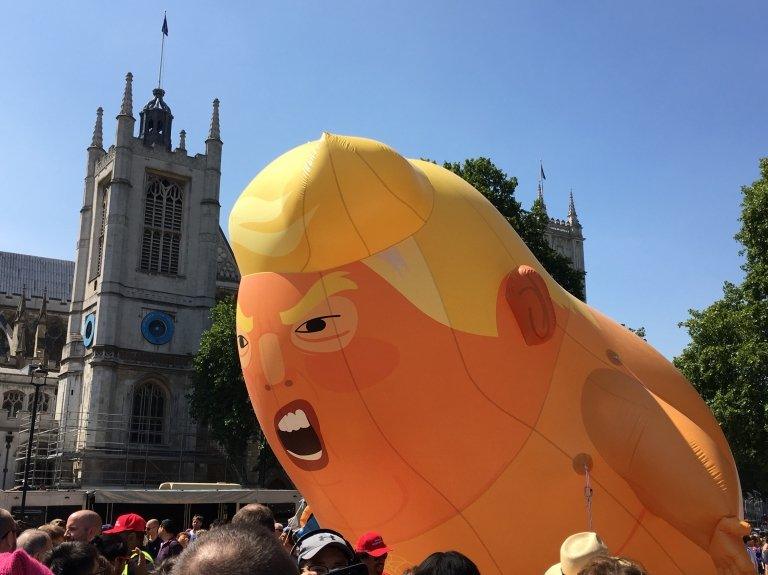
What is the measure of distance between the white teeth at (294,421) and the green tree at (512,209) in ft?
67.3

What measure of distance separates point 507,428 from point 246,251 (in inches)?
135

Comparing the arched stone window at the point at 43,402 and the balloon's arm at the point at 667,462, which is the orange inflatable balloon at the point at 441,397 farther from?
the arched stone window at the point at 43,402

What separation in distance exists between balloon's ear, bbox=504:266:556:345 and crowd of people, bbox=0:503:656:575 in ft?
11.8

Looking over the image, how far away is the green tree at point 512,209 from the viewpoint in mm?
28094

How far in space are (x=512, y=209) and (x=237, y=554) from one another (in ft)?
89.4

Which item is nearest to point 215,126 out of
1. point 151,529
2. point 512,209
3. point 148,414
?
point 148,414

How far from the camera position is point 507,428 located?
307 inches

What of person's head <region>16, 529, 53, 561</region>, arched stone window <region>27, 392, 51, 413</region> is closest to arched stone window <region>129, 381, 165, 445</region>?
arched stone window <region>27, 392, 51, 413</region>

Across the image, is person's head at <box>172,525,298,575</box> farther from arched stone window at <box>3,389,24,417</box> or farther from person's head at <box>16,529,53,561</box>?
arched stone window at <box>3,389,24,417</box>

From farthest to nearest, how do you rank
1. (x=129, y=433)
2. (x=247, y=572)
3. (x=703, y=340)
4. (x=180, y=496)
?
(x=129, y=433) → (x=180, y=496) → (x=703, y=340) → (x=247, y=572)

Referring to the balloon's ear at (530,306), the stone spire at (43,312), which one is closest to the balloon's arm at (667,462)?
the balloon's ear at (530,306)

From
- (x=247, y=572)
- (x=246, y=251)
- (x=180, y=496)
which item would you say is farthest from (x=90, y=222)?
(x=247, y=572)

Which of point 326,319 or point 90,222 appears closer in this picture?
point 326,319

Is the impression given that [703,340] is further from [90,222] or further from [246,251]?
[90,222]
